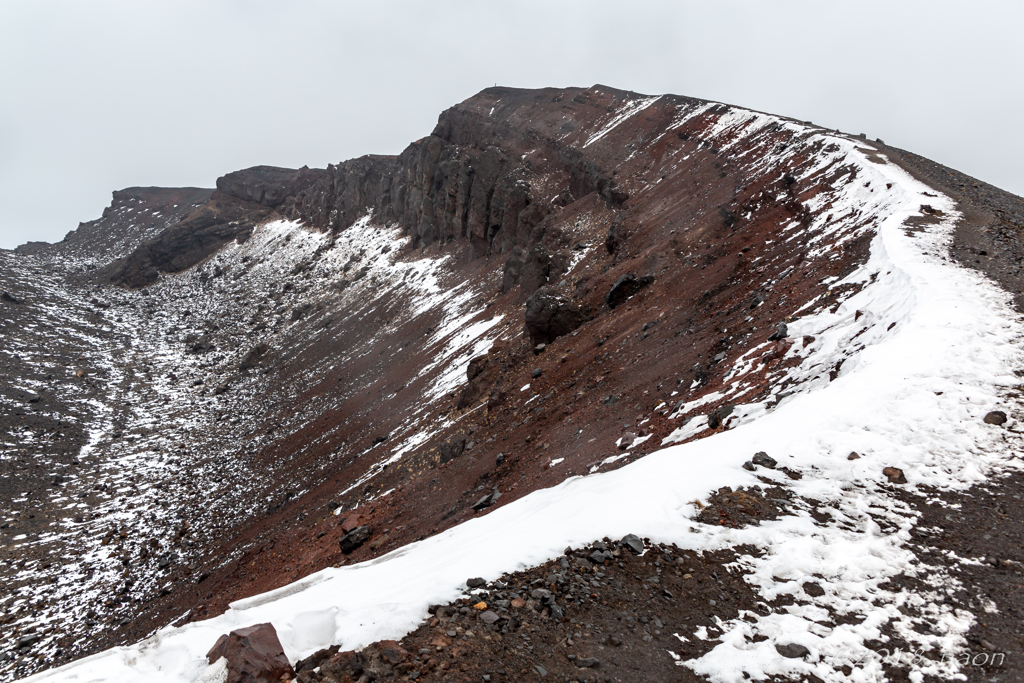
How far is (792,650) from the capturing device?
487 cm

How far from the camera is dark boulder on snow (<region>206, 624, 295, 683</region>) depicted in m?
4.50

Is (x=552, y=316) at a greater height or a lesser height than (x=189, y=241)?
lesser

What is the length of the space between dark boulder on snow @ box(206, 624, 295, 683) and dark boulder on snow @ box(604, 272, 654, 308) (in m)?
16.7

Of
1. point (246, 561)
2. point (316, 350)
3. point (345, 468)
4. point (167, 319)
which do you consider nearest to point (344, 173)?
point (167, 319)

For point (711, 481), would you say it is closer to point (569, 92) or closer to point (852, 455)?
point (852, 455)

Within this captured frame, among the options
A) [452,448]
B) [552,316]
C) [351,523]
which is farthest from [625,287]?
[351,523]

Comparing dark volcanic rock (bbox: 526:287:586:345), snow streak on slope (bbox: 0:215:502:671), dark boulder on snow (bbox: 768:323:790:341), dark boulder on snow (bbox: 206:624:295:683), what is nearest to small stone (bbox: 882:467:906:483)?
dark boulder on snow (bbox: 768:323:790:341)

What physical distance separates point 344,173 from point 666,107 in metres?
54.3

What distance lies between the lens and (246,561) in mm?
17938

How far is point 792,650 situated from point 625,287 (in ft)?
51.4

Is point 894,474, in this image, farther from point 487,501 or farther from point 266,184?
point 266,184

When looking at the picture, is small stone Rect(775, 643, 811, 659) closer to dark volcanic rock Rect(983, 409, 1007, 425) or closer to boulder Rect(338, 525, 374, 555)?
dark volcanic rock Rect(983, 409, 1007, 425)

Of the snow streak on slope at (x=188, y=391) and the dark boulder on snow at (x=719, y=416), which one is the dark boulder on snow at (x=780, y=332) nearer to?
the dark boulder on snow at (x=719, y=416)

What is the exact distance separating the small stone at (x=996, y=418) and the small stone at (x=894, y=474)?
183cm
